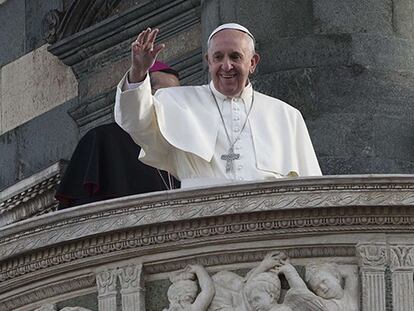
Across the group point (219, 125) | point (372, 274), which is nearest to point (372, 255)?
point (372, 274)

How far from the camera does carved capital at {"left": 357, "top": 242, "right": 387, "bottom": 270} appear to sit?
19062 mm

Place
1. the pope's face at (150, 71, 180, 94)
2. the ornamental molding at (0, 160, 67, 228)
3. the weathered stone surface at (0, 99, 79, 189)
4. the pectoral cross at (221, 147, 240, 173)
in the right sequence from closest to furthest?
1. the pectoral cross at (221, 147, 240, 173)
2. the pope's face at (150, 71, 180, 94)
3. the ornamental molding at (0, 160, 67, 228)
4. the weathered stone surface at (0, 99, 79, 189)

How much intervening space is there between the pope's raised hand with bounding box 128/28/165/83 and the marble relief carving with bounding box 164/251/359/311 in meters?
1.05

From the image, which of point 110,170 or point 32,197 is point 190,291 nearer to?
point 110,170

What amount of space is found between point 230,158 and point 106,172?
89cm

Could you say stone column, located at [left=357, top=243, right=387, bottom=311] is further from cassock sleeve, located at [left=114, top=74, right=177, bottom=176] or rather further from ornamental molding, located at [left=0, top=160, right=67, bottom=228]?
ornamental molding, located at [left=0, top=160, right=67, bottom=228]

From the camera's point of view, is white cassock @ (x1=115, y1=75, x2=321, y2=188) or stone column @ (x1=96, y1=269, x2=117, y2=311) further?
white cassock @ (x1=115, y1=75, x2=321, y2=188)

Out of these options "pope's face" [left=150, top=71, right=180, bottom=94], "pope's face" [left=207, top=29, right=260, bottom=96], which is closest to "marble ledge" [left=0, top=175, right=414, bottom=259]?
"pope's face" [left=207, top=29, right=260, bottom=96]

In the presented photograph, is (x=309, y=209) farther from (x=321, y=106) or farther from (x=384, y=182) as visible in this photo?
(x=321, y=106)

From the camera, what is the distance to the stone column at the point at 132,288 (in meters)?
19.3

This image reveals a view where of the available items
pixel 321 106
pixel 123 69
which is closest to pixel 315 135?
pixel 321 106

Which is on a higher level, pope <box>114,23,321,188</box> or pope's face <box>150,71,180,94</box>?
pope's face <box>150,71,180,94</box>

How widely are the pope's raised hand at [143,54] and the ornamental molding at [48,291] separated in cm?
103

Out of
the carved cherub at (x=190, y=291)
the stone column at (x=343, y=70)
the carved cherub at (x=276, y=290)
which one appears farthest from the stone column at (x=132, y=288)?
the stone column at (x=343, y=70)
